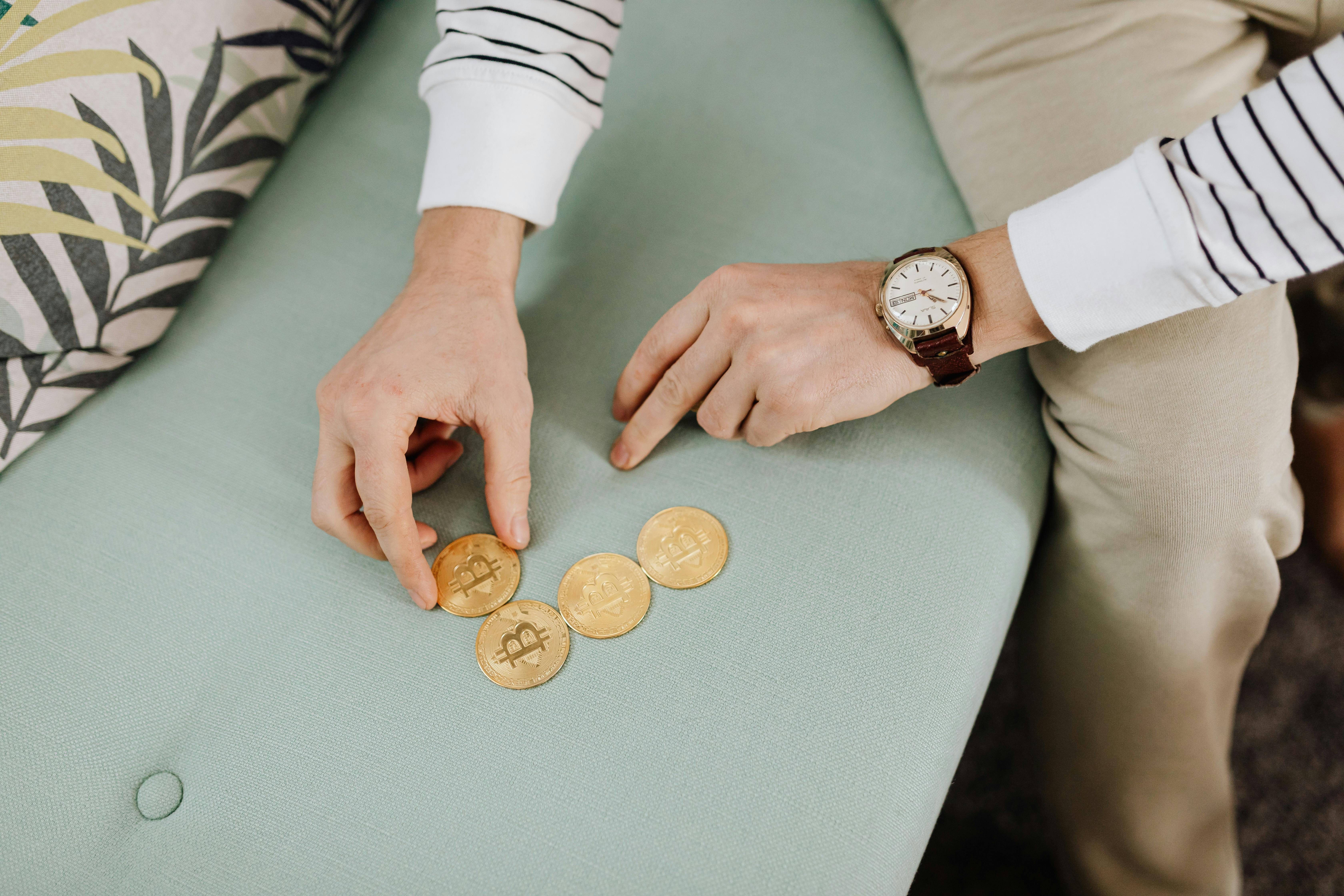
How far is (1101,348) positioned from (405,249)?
77 centimetres

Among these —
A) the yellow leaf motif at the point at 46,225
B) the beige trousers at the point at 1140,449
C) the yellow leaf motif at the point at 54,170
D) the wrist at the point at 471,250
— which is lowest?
the beige trousers at the point at 1140,449

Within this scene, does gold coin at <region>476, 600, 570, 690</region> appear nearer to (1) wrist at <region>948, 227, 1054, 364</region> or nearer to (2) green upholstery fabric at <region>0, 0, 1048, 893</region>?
(2) green upholstery fabric at <region>0, 0, 1048, 893</region>

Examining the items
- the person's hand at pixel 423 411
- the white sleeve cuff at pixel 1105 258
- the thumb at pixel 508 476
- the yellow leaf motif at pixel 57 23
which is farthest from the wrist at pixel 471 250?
the white sleeve cuff at pixel 1105 258

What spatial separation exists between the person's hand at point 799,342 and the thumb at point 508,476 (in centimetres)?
13

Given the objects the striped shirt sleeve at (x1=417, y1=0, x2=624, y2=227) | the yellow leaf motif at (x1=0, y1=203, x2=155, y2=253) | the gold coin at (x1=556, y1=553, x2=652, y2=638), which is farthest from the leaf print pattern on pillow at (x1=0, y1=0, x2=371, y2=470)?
the gold coin at (x1=556, y1=553, x2=652, y2=638)

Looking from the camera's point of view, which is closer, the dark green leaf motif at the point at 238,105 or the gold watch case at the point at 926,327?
the gold watch case at the point at 926,327

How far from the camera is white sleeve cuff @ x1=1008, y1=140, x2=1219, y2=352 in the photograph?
618mm

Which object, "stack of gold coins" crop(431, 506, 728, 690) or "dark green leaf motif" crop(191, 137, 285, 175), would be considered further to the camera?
"dark green leaf motif" crop(191, 137, 285, 175)

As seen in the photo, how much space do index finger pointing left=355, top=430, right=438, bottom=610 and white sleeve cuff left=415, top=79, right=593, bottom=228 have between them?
11.6 inches

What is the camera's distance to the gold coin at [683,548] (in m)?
0.72

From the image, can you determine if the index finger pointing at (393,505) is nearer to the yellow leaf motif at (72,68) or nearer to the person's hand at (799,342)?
the person's hand at (799,342)

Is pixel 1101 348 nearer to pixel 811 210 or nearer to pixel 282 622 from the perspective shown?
pixel 811 210

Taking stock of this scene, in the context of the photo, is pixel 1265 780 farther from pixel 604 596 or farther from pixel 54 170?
pixel 54 170

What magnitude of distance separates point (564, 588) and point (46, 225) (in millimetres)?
618
